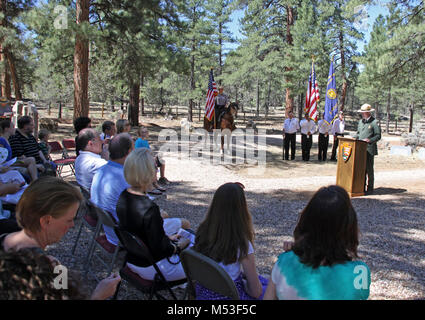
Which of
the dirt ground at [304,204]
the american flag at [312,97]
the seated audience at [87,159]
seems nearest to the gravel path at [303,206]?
the dirt ground at [304,204]

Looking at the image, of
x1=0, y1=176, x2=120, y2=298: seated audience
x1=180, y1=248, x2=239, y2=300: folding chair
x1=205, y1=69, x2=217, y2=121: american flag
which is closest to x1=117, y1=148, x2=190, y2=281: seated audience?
x1=180, y1=248, x2=239, y2=300: folding chair

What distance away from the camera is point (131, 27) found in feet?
42.1

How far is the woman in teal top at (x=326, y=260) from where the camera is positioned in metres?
1.74

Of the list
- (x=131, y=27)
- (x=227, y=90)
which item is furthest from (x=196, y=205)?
(x=227, y=90)

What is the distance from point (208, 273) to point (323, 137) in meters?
11.9

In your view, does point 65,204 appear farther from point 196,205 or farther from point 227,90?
point 227,90

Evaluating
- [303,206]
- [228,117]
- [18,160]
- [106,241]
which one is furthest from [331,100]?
[106,241]

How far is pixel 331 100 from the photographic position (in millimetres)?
12250

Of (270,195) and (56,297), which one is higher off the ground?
(56,297)

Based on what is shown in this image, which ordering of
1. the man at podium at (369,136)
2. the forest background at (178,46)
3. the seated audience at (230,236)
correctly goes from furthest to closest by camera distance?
the forest background at (178,46) → the man at podium at (369,136) → the seated audience at (230,236)

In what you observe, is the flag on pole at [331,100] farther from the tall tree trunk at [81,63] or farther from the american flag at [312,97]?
the tall tree trunk at [81,63]

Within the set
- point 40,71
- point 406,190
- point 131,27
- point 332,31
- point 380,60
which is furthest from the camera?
point 332,31

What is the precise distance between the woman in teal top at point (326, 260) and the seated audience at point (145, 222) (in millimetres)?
1091
